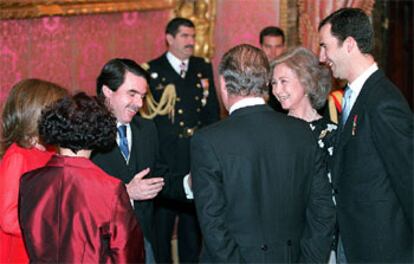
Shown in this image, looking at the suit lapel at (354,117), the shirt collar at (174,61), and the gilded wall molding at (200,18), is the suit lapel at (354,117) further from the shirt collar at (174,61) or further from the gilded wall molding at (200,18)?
the gilded wall molding at (200,18)

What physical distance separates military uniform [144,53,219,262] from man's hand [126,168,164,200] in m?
2.19

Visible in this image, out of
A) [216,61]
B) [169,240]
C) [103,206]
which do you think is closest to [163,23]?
[216,61]

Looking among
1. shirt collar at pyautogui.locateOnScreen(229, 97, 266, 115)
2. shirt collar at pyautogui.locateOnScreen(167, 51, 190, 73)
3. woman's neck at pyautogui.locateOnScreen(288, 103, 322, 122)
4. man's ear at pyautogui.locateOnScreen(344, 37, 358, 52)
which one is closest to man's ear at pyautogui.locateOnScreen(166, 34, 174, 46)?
shirt collar at pyautogui.locateOnScreen(167, 51, 190, 73)

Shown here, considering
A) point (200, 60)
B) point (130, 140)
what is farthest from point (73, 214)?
point (200, 60)

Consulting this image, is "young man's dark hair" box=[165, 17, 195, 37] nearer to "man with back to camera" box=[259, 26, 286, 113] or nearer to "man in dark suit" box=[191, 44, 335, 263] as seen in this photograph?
"man with back to camera" box=[259, 26, 286, 113]

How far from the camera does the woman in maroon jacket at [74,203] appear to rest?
2992mm

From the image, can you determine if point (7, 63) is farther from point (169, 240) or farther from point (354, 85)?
point (354, 85)

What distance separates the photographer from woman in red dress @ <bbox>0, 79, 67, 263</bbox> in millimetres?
3373

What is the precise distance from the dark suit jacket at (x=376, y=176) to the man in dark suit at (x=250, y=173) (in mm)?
244

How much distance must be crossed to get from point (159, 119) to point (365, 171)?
2.78 m

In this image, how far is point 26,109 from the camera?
3533 millimetres

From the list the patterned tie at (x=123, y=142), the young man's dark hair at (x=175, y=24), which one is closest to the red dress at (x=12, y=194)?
the patterned tie at (x=123, y=142)

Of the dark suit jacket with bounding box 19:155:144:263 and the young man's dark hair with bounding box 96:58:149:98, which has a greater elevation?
the young man's dark hair with bounding box 96:58:149:98

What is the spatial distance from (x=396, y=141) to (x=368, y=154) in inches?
6.7
